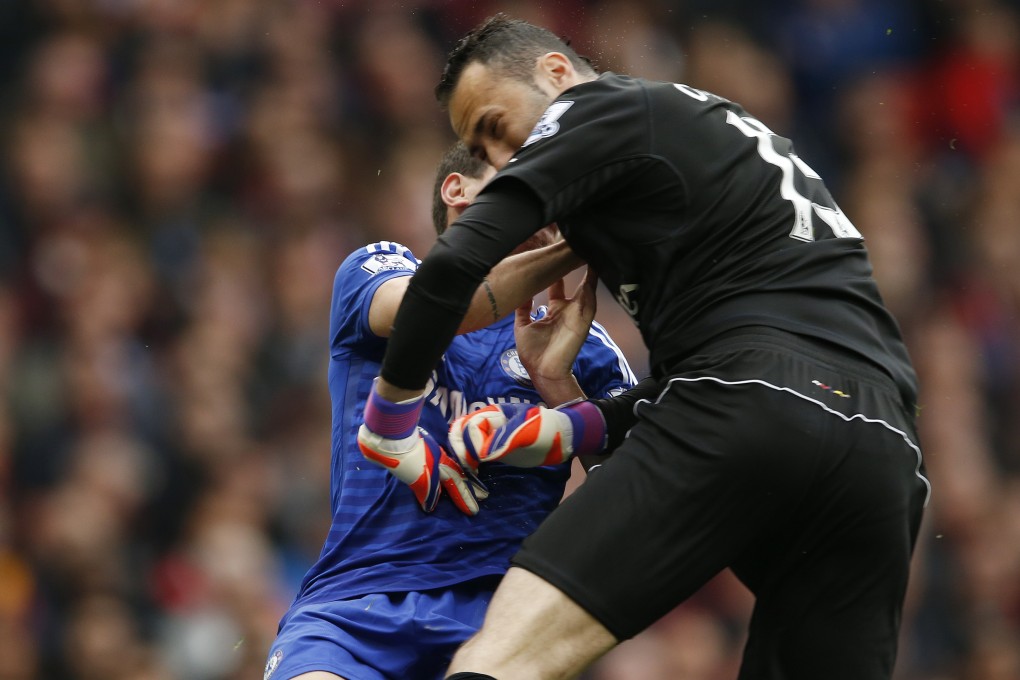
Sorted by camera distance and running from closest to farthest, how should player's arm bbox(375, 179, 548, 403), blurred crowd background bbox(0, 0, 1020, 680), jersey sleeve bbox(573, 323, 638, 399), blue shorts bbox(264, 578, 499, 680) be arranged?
player's arm bbox(375, 179, 548, 403) → blue shorts bbox(264, 578, 499, 680) → jersey sleeve bbox(573, 323, 638, 399) → blurred crowd background bbox(0, 0, 1020, 680)

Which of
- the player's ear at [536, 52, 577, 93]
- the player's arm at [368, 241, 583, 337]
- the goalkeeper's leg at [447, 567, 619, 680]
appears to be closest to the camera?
the goalkeeper's leg at [447, 567, 619, 680]

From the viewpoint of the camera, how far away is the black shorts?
10.2 feet

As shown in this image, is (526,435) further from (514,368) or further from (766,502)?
(766,502)

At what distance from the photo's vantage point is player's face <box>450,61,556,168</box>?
12.8 ft

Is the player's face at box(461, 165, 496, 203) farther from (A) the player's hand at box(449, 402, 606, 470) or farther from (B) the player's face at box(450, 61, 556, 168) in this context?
(A) the player's hand at box(449, 402, 606, 470)

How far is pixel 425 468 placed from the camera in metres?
3.62

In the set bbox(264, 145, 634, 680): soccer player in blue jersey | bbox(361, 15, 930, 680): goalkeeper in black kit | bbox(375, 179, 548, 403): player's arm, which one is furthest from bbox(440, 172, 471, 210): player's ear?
bbox(375, 179, 548, 403): player's arm

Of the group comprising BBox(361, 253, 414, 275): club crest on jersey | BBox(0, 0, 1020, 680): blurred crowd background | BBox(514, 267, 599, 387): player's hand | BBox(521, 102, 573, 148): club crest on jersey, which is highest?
BBox(521, 102, 573, 148): club crest on jersey

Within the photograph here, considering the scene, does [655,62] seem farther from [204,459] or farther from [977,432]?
[204,459]

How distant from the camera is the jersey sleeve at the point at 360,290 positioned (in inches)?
154

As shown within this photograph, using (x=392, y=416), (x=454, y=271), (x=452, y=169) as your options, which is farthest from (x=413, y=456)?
(x=452, y=169)

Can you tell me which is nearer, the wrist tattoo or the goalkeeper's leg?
the goalkeeper's leg

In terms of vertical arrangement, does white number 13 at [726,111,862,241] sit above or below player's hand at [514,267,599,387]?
above

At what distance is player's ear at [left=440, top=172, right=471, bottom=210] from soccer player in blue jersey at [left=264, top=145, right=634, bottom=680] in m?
0.25
